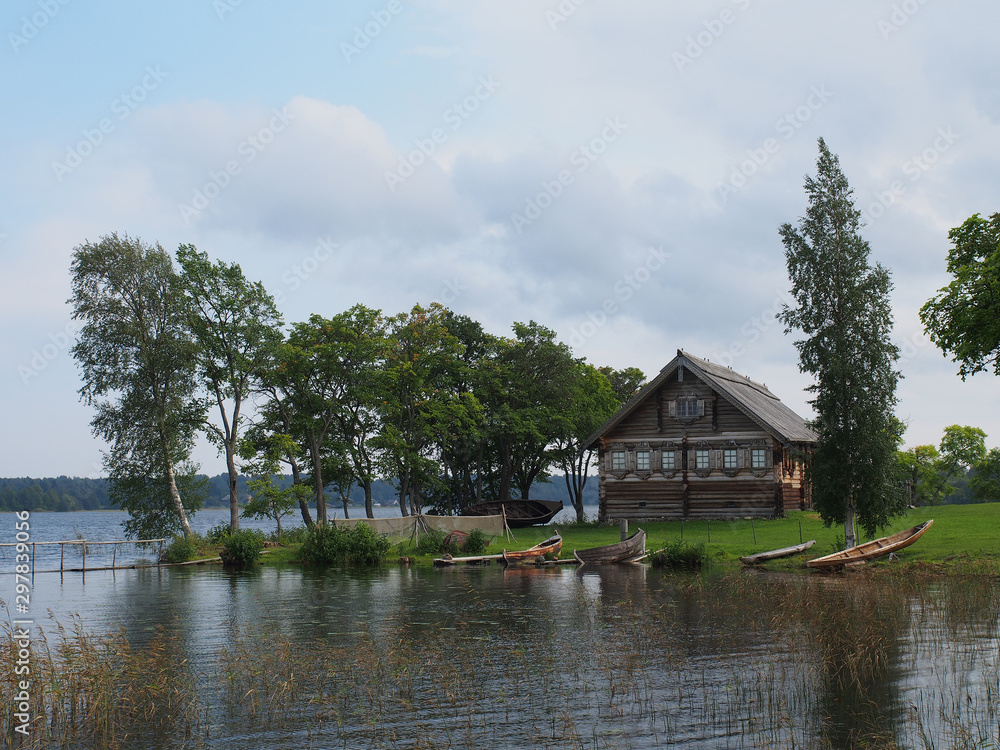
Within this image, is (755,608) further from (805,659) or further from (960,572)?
(960,572)

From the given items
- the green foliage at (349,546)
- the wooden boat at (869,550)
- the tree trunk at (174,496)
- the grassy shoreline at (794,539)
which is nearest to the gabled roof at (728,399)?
the grassy shoreline at (794,539)

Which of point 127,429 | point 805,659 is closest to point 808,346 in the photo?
point 805,659

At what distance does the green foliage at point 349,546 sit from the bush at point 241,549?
2.71 meters

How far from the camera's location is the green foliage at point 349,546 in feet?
130

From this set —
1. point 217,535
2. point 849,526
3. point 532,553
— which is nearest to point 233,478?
point 217,535

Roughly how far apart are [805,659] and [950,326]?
16231 mm

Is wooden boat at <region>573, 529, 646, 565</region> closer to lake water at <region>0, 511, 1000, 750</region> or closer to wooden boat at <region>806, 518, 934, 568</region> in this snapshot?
lake water at <region>0, 511, 1000, 750</region>

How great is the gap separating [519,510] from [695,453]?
14769 mm

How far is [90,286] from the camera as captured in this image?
141 feet

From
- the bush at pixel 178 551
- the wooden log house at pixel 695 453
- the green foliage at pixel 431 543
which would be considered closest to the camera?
the green foliage at pixel 431 543

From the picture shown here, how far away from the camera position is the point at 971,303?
86.8ft

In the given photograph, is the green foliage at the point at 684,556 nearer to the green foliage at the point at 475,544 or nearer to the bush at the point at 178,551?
the green foliage at the point at 475,544

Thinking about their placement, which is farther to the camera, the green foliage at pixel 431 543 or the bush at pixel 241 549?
the bush at pixel 241 549

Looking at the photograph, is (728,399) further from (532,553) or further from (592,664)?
(592,664)
